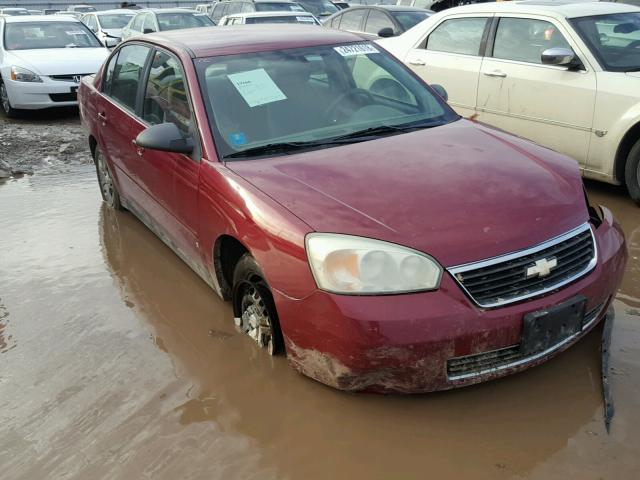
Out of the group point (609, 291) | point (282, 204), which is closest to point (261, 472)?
point (282, 204)

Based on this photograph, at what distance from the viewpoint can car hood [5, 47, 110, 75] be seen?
938 cm

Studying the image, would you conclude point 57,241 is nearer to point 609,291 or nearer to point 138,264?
point 138,264

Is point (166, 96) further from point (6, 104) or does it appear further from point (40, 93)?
point (6, 104)

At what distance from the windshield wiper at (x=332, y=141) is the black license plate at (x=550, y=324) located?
1.41 meters

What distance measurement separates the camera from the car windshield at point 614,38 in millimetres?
5324

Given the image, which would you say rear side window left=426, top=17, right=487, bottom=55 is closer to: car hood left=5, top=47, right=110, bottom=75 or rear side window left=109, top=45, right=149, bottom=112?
rear side window left=109, top=45, right=149, bottom=112

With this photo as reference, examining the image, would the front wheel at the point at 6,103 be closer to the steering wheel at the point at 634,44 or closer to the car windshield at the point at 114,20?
the steering wheel at the point at 634,44

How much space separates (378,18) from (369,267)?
354 inches

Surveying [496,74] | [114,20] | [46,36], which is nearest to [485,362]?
[496,74]

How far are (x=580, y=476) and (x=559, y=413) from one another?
14.8 inches

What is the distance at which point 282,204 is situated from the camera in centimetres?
285

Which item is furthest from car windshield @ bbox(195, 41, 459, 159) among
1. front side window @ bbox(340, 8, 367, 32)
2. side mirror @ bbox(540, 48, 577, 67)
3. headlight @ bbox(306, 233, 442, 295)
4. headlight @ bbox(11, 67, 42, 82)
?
front side window @ bbox(340, 8, 367, 32)

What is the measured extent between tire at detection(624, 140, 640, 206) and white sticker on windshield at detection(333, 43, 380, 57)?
2.33 metres

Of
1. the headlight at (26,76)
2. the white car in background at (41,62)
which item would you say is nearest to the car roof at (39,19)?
the white car in background at (41,62)
